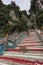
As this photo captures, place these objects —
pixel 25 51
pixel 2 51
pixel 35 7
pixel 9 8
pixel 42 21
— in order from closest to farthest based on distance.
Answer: pixel 25 51, pixel 2 51, pixel 42 21, pixel 9 8, pixel 35 7

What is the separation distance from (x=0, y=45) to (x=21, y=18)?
131ft

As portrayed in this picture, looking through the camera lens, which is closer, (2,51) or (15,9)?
(2,51)

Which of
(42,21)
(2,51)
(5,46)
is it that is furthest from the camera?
(42,21)

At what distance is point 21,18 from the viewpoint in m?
50.6

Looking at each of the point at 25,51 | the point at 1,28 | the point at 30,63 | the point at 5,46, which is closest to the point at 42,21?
the point at 1,28

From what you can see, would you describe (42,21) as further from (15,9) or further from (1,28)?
(15,9)

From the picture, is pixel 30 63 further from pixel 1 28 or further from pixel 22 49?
pixel 1 28

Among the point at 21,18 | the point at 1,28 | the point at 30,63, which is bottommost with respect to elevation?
the point at 30,63

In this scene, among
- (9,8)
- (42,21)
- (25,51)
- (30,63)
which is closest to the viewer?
(30,63)

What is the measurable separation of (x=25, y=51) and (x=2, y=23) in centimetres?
2819

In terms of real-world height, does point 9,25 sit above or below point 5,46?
above

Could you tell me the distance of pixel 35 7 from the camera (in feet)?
184

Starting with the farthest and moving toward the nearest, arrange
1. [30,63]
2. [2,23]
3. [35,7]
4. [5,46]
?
[35,7] → [2,23] → [5,46] → [30,63]

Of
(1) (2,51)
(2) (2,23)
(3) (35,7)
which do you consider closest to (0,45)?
(1) (2,51)
